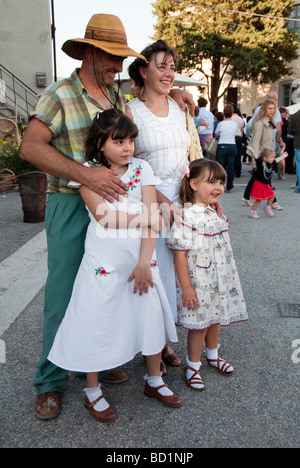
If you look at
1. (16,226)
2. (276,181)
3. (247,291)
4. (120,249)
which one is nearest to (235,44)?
Result: (276,181)

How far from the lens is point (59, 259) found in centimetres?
239

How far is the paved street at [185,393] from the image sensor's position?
2170 mm

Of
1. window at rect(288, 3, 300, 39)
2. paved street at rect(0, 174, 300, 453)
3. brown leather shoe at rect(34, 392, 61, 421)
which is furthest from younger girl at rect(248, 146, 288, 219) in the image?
window at rect(288, 3, 300, 39)

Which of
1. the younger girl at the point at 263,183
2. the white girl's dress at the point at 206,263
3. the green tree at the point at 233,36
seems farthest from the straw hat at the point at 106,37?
the green tree at the point at 233,36

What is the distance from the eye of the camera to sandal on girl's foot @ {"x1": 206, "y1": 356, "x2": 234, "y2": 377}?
9.02 feet

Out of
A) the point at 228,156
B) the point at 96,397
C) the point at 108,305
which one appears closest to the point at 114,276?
the point at 108,305

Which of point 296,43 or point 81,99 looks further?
point 296,43

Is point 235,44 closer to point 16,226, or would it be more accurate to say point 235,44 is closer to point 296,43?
point 296,43

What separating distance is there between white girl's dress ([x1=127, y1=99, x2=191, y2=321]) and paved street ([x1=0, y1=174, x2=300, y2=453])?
0.53 m

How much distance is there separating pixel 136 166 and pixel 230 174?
25.5 feet

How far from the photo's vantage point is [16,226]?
6531mm

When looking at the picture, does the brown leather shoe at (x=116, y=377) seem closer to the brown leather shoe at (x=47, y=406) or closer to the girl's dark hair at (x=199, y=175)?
the brown leather shoe at (x=47, y=406)

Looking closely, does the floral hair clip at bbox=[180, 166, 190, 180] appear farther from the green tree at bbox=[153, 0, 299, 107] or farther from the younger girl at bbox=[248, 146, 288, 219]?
the green tree at bbox=[153, 0, 299, 107]

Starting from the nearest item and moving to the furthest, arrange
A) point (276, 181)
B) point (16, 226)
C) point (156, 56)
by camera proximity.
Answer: point (156, 56), point (16, 226), point (276, 181)
